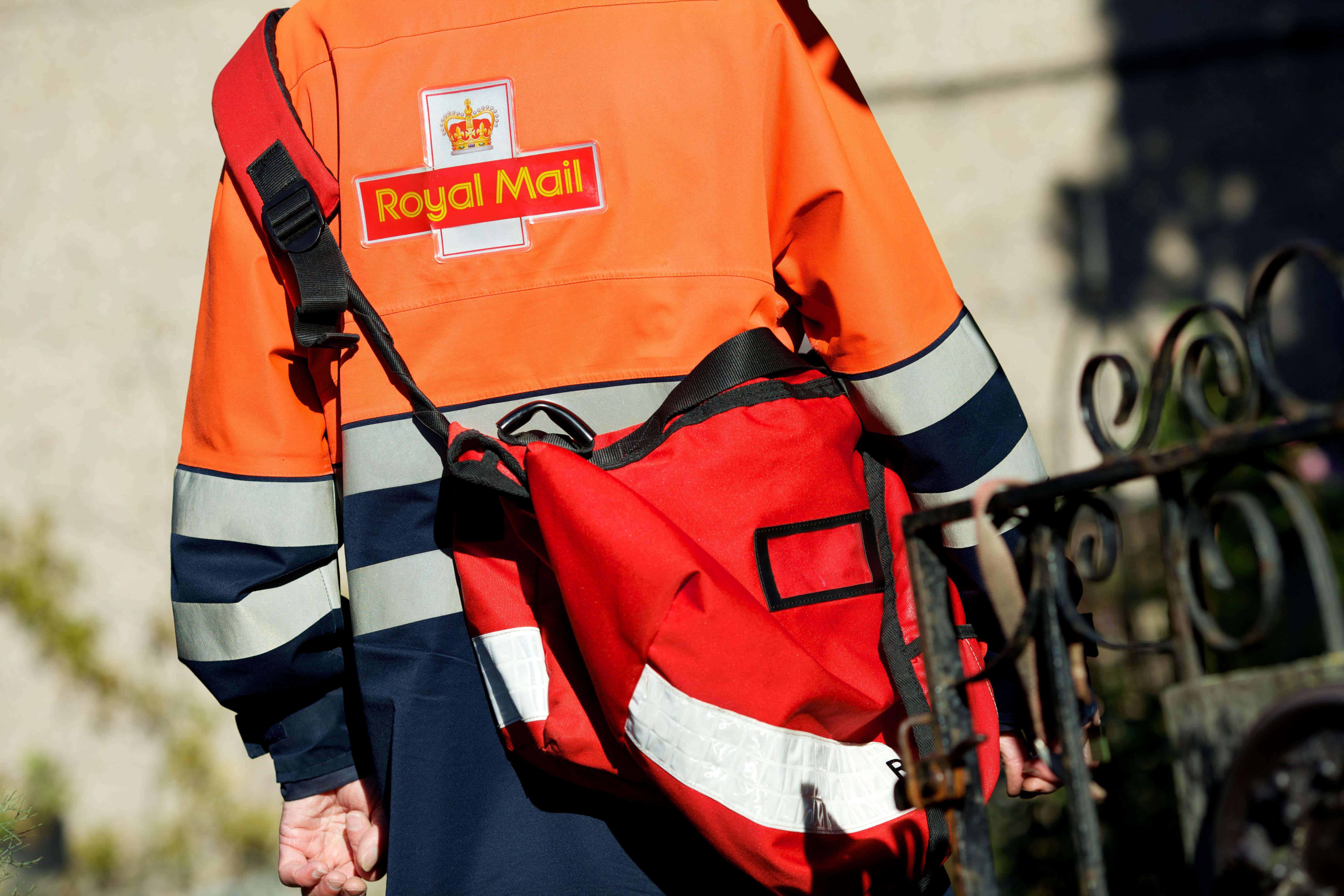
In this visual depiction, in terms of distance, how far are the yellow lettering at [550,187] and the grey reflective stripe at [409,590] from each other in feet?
1.63

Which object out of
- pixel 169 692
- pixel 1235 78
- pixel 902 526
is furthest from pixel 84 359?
pixel 1235 78

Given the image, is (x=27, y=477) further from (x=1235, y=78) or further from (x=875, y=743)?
(x=1235, y=78)

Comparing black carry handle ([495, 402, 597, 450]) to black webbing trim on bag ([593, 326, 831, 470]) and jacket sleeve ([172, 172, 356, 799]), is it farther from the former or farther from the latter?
jacket sleeve ([172, 172, 356, 799])

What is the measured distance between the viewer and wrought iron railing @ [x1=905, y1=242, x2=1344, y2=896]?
78 centimetres

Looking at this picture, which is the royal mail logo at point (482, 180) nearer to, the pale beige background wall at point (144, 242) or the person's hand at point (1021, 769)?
the person's hand at point (1021, 769)

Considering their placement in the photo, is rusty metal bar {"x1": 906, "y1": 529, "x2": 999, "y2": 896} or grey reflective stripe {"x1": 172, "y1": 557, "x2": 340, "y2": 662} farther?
grey reflective stripe {"x1": 172, "y1": 557, "x2": 340, "y2": 662}

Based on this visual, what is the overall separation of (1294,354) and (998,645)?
9.29 feet

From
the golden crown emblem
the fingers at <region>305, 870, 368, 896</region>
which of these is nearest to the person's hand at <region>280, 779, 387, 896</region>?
the fingers at <region>305, 870, 368, 896</region>

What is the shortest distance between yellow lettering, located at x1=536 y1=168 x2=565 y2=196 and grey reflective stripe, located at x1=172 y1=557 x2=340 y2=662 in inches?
26.7

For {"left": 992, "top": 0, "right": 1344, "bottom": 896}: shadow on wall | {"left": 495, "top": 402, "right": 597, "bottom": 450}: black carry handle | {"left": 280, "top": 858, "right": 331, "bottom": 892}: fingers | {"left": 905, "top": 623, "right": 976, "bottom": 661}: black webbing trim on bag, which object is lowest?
{"left": 280, "top": 858, "right": 331, "bottom": 892}: fingers

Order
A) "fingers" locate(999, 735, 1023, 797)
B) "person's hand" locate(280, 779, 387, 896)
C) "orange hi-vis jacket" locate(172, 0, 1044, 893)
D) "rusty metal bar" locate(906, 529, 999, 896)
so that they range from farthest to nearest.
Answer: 1. "person's hand" locate(280, 779, 387, 896)
2. "fingers" locate(999, 735, 1023, 797)
3. "orange hi-vis jacket" locate(172, 0, 1044, 893)
4. "rusty metal bar" locate(906, 529, 999, 896)

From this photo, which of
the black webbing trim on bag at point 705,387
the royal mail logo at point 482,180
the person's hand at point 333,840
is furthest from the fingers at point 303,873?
the royal mail logo at point 482,180

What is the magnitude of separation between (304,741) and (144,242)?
279 centimetres

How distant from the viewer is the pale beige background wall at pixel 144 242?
360 centimetres
